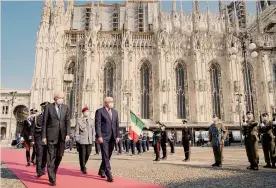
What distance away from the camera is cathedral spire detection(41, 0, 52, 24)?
32.3 meters

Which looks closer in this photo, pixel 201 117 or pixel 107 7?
pixel 201 117

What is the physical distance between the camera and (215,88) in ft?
109

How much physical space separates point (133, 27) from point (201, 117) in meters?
18.6

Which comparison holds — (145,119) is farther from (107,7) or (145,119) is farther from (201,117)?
(107,7)

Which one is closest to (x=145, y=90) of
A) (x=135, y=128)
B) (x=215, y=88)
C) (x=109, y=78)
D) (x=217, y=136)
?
(x=109, y=78)

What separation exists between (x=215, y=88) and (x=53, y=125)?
30856mm

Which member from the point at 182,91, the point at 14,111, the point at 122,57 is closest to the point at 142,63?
the point at 122,57

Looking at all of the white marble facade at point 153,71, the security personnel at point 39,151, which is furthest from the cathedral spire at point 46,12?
the security personnel at point 39,151

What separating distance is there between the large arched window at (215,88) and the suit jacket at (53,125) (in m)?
29.6

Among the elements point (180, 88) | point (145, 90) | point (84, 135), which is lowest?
point (84, 135)

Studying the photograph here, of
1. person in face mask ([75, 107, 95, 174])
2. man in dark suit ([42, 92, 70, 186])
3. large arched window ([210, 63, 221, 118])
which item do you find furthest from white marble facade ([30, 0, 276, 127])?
man in dark suit ([42, 92, 70, 186])

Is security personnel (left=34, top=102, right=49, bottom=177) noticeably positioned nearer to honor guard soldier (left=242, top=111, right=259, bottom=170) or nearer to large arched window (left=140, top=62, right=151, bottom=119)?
honor guard soldier (left=242, top=111, right=259, bottom=170)

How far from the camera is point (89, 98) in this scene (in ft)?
97.3

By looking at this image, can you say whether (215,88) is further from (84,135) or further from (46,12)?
(84,135)
